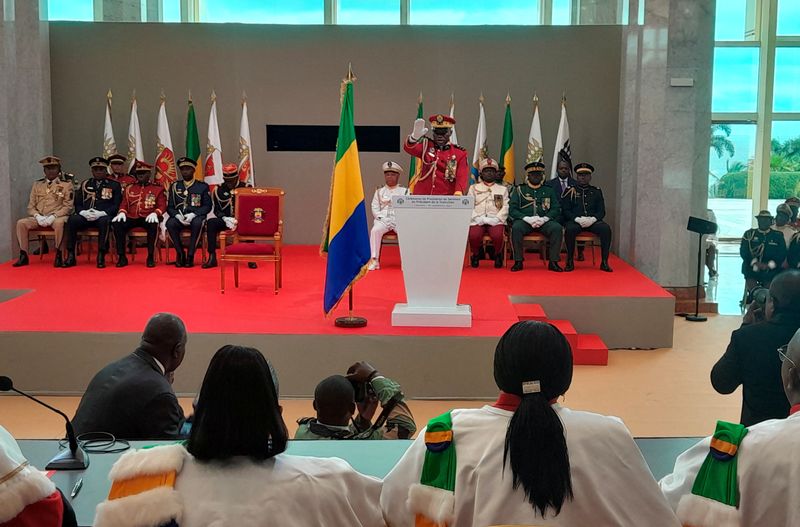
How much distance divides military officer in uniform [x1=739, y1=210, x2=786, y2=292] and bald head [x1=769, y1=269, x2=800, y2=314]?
235 inches

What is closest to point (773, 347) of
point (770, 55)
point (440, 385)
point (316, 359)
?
point (440, 385)

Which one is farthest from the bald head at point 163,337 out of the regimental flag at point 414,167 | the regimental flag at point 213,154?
the regimental flag at point 213,154

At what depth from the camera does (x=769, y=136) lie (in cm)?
1548

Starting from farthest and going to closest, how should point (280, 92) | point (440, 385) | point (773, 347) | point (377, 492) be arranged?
point (280, 92) → point (440, 385) → point (773, 347) → point (377, 492)

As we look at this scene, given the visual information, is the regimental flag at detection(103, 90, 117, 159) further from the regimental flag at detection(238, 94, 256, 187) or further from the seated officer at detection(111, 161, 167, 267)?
the regimental flag at detection(238, 94, 256, 187)

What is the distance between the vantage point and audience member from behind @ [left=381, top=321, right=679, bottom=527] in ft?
6.97

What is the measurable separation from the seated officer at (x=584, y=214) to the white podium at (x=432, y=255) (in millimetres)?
3253

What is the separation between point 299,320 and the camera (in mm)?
7047

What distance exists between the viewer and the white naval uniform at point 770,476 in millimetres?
2240

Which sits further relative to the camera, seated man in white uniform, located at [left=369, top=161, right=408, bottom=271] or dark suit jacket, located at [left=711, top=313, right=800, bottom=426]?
seated man in white uniform, located at [left=369, top=161, right=408, bottom=271]

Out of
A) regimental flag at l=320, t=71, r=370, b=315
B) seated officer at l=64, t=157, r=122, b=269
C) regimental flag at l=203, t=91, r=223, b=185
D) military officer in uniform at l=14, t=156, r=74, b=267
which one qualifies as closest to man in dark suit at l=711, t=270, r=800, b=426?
regimental flag at l=320, t=71, r=370, b=315

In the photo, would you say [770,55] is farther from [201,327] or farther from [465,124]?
[201,327]

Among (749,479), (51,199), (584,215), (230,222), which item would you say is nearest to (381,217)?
(230,222)

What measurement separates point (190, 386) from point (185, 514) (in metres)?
4.73
